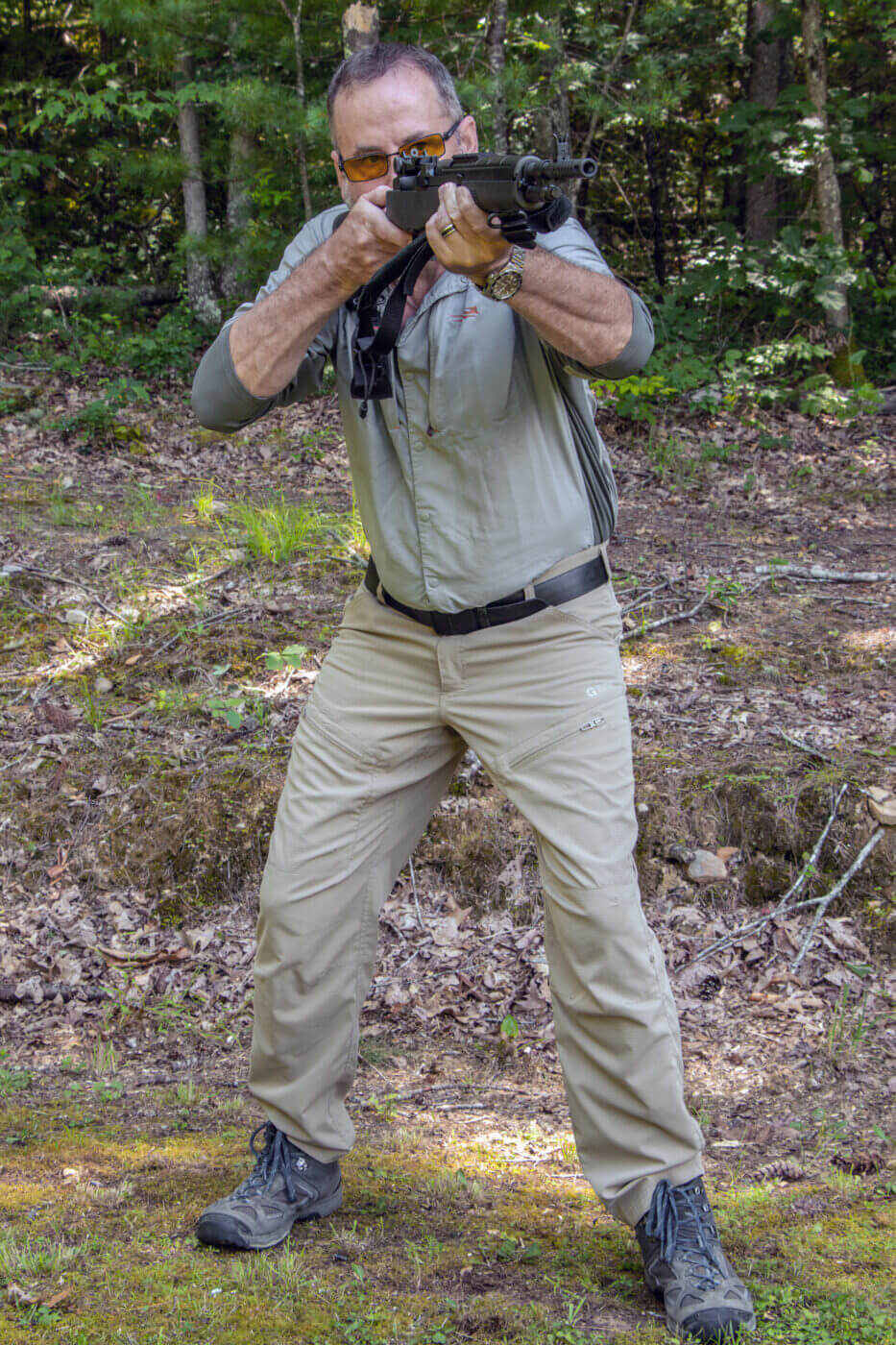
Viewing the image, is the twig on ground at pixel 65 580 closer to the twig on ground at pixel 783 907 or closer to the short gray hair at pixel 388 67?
the twig on ground at pixel 783 907

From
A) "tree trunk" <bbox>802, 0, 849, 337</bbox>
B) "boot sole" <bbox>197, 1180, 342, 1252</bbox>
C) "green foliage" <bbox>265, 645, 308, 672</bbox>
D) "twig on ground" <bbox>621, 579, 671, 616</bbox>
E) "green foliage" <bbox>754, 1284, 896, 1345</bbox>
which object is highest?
"tree trunk" <bbox>802, 0, 849, 337</bbox>

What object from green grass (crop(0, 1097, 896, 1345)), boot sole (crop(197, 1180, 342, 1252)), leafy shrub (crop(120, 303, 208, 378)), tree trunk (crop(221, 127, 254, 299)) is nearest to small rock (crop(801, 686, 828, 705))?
green grass (crop(0, 1097, 896, 1345))

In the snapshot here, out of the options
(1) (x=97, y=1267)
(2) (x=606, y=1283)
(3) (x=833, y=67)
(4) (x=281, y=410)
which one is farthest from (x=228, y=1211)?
(3) (x=833, y=67)

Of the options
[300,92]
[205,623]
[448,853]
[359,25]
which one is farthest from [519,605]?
[300,92]

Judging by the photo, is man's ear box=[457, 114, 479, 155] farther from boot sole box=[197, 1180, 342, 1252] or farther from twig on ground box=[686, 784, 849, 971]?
twig on ground box=[686, 784, 849, 971]

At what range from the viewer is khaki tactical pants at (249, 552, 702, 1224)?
2.38 metres

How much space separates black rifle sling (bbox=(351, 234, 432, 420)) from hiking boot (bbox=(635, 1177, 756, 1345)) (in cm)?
187

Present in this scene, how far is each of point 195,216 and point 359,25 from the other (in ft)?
9.72

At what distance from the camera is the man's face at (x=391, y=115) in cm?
243

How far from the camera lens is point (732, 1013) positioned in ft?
13.0

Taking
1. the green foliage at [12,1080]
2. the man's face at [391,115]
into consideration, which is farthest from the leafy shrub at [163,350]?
the man's face at [391,115]

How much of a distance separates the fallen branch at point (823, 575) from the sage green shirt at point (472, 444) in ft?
13.2

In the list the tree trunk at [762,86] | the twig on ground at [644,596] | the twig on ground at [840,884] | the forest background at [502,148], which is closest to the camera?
the twig on ground at [840,884]

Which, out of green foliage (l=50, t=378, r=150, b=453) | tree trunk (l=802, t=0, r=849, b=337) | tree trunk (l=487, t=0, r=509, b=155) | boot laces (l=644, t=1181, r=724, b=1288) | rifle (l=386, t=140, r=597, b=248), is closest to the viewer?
rifle (l=386, t=140, r=597, b=248)
